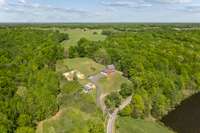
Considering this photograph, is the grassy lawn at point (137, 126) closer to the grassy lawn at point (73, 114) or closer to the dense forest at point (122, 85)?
the dense forest at point (122, 85)

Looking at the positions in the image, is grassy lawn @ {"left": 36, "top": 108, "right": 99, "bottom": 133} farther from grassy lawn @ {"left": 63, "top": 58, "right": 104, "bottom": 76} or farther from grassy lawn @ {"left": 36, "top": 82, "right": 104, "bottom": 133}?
grassy lawn @ {"left": 63, "top": 58, "right": 104, "bottom": 76}

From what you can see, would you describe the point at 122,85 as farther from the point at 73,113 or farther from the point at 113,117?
the point at 73,113

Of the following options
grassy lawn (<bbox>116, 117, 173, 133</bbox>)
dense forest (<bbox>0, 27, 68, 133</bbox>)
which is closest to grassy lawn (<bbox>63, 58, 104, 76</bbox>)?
dense forest (<bbox>0, 27, 68, 133</bbox>)

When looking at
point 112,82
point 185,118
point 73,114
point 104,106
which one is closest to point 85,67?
point 112,82

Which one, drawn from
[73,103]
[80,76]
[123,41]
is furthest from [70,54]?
[73,103]

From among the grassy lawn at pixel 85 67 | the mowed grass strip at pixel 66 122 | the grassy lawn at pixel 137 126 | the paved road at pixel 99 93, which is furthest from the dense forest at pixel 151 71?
the mowed grass strip at pixel 66 122
